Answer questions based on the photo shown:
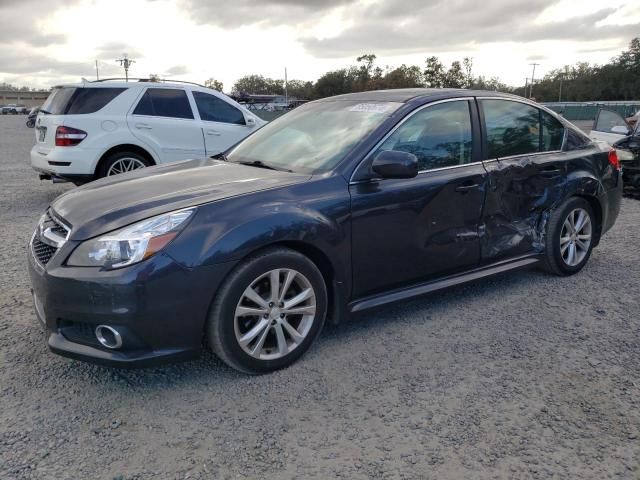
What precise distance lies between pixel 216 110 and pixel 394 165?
6.16 meters

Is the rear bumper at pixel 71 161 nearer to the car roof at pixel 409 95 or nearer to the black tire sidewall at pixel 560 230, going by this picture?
the car roof at pixel 409 95

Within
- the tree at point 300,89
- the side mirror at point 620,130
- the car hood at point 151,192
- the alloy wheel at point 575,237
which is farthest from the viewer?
the tree at point 300,89

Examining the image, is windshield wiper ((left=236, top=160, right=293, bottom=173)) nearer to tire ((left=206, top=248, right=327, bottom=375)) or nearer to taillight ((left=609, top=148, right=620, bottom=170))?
tire ((left=206, top=248, right=327, bottom=375))

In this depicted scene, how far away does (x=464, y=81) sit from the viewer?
75.7m

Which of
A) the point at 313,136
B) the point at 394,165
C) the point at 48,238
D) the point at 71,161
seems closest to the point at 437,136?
the point at 394,165

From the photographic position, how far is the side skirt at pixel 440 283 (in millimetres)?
3652

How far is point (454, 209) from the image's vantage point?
13.1ft

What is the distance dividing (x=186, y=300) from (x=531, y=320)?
2.53 meters

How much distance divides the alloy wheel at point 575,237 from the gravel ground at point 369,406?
2.50 ft

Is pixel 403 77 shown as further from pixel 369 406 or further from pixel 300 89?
pixel 369 406

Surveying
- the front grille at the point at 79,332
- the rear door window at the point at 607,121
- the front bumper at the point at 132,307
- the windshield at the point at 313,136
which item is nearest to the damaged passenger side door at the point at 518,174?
the windshield at the point at 313,136

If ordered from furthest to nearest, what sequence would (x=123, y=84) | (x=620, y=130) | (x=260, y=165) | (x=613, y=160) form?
(x=620, y=130) < (x=123, y=84) < (x=613, y=160) < (x=260, y=165)

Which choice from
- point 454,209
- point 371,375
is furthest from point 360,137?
point 371,375

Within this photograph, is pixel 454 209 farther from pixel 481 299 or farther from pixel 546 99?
pixel 546 99
